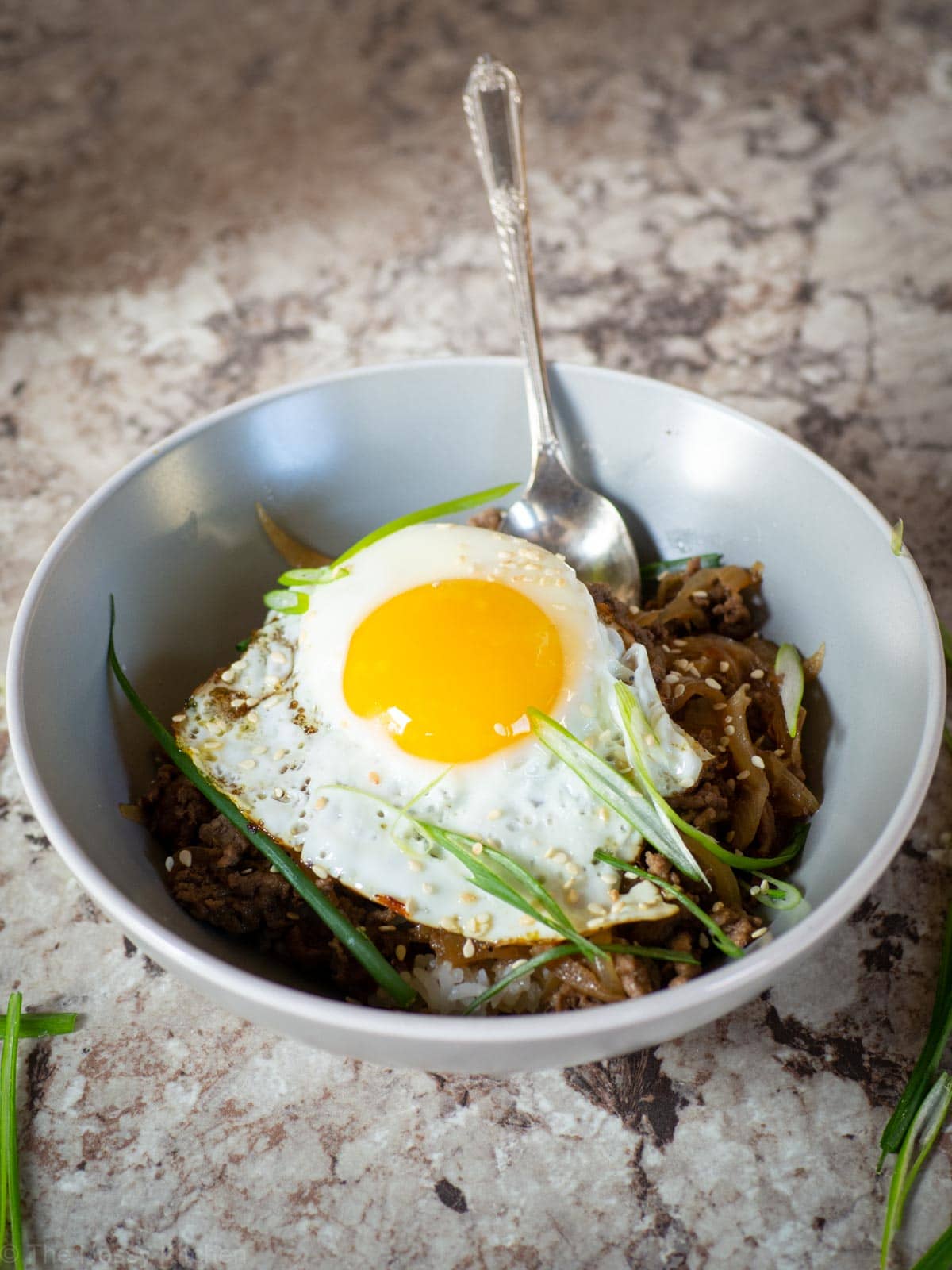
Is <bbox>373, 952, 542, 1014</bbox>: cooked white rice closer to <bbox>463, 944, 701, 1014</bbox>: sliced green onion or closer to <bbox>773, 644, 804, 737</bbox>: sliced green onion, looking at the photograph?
<bbox>463, 944, 701, 1014</bbox>: sliced green onion

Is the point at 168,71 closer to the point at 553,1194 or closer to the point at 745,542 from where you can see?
the point at 745,542

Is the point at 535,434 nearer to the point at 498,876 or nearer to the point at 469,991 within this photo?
the point at 498,876

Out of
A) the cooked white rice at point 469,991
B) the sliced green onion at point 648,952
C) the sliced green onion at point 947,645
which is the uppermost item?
the sliced green onion at point 648,952

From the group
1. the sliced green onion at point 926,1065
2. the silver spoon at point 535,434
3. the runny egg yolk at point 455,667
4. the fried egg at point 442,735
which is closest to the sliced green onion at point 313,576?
the fried egg at point 442,735

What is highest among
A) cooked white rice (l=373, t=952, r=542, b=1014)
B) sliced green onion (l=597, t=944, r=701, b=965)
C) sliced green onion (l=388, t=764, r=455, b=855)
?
sliced green onion (l=388, t=764, r=455, b=855)

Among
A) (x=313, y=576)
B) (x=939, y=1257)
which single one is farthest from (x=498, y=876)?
(x=939, y=1257)

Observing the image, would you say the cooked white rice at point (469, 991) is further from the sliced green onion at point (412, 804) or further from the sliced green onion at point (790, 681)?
the sliced green onion at point (790, 681)

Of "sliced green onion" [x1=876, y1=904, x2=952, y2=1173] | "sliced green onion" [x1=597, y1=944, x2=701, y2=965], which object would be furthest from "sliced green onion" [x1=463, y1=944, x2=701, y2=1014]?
"sliced green onion" [x1=876, y1=904, x2=952, y2=1173]
